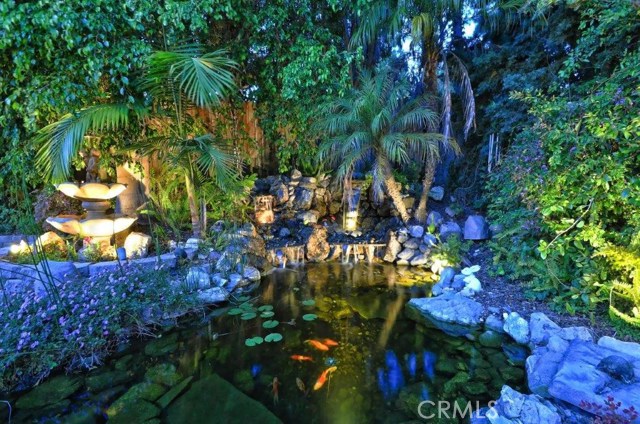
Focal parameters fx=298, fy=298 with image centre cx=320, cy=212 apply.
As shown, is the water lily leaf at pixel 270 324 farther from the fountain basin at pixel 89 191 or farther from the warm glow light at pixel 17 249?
the warm glow light at pixel 17 249

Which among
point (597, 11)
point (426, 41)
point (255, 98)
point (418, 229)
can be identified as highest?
point (426, 41)

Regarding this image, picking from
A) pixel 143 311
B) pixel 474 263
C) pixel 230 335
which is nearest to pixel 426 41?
pixel 474 263

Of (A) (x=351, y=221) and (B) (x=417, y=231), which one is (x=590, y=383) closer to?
(B) (x=417, y=231)

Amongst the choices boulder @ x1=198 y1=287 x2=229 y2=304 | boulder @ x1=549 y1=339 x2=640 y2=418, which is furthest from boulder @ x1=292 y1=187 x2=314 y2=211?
boulder @ x1=549 y1=339 x2=640 y2=418

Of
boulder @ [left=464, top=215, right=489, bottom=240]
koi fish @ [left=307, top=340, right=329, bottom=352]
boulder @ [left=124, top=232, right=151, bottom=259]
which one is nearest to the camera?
koi fish @ [left=307, top=340, right=329, bottom=352]

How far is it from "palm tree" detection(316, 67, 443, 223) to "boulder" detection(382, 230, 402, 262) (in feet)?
3.50

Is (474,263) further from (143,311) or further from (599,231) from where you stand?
(143,311)

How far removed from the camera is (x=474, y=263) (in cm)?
496

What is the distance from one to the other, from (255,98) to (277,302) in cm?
378

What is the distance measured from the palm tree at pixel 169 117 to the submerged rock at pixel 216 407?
2409 mm

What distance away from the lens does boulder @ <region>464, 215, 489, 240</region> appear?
543cm

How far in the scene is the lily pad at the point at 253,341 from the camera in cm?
317

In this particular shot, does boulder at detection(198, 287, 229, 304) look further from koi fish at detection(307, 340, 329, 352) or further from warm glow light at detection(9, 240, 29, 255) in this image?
warm glow light at detection(9, 240, 29, 255)

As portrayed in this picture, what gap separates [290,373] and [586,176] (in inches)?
140
